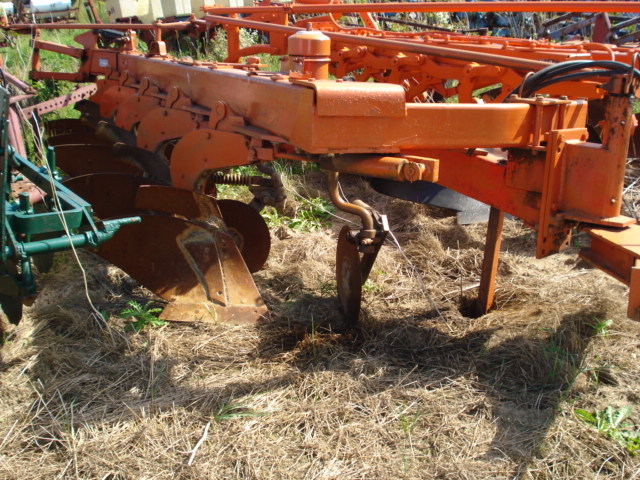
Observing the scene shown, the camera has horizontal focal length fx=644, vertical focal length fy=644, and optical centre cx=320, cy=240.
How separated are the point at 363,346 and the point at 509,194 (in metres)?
1.01

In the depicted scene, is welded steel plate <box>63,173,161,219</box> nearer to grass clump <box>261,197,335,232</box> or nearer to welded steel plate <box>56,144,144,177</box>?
welded steel plate <box>56,144,144,177</box>

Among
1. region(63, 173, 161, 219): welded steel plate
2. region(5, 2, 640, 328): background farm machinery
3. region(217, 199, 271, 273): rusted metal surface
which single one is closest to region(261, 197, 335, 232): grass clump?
region(5, 2, 640, 328): background farm machinery

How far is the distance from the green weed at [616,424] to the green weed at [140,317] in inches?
78.8

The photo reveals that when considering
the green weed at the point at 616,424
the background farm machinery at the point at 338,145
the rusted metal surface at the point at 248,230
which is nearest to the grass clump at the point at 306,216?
the background farm machinery at the point at 338,145

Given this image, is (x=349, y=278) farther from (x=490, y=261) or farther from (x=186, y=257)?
(x=186, y=257)

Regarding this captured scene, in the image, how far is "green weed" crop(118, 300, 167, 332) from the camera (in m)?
3.22

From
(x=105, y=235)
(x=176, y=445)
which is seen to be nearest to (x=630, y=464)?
(x=176, y=445)

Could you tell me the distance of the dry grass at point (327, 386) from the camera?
2365 mm

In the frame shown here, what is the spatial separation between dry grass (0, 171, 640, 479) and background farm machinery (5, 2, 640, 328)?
0.85ft

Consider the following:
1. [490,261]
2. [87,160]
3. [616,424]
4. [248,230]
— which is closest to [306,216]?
[248,230]

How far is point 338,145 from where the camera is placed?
2.40m

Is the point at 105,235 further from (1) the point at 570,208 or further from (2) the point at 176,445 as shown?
(1) the point at 570,208

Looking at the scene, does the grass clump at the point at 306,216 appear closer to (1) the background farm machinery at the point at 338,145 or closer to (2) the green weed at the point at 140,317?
(1) the background farm machinery at the point at 338,145

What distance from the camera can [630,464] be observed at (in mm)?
2322
